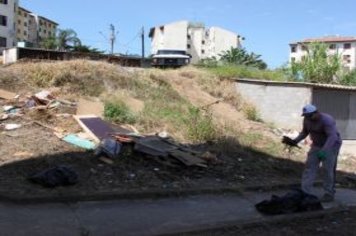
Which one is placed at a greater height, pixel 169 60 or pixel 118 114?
pixel 169 60

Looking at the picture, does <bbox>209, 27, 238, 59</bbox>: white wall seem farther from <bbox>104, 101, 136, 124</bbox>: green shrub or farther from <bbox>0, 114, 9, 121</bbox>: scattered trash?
<bbox>0, 114, 9, 121</bbox>: scattered trash

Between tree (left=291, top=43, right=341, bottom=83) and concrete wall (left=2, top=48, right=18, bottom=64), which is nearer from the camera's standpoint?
concrete wall (left=2, top=48, right=18, bottom=64)

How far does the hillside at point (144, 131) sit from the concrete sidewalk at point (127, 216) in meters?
0.57

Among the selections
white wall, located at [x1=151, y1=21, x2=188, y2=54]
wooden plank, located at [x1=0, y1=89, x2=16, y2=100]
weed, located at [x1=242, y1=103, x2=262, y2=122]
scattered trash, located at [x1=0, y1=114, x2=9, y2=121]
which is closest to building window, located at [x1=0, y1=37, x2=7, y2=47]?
white wall, located at [x1=151, y1=21, x2=188, y2=54]

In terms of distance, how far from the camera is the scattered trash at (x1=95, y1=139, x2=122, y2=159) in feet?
36.5

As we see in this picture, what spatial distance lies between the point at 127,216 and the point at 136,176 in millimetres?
2246

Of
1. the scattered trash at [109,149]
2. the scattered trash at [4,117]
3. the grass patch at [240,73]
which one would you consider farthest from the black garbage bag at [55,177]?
the grass patch at [240,73]

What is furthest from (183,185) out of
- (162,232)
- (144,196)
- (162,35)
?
(162,35)

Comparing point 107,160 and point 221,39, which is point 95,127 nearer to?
point 107,160

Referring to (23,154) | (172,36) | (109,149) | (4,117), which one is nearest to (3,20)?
(172,36)

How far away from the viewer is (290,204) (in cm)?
881

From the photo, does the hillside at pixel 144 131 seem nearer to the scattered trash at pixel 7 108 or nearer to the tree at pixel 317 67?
the scattered trash at pixel 7 108

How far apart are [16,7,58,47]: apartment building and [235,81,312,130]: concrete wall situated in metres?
88.3

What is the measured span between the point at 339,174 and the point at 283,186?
3103 mm
